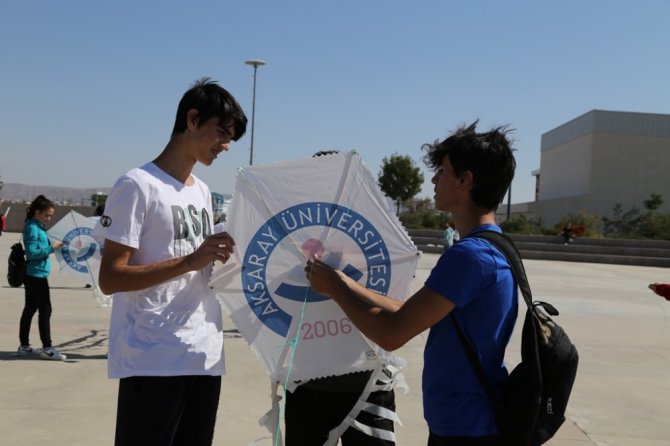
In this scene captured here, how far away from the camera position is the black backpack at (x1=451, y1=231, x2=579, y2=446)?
1.96m

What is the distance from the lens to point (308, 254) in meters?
2.56

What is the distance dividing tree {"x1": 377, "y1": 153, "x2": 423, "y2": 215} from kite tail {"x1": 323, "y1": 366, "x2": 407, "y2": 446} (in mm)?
47599

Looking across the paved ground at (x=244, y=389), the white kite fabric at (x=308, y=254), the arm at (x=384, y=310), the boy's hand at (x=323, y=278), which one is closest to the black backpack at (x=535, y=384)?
the arm at (x=384, y=310)

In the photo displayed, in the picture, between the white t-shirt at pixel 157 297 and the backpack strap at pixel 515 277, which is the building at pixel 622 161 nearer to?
the backpack strap at pixel 515 277

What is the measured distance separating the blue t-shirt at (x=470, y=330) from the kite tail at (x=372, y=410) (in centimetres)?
60

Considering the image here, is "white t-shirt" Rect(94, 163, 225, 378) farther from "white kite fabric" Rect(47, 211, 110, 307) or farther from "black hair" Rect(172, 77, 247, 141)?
"white kite fabric" Rect(47, 211, 110, 307)

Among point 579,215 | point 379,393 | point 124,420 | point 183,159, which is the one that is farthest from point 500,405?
point 579,215

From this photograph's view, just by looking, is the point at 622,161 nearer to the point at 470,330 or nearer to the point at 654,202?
the point at 654,202

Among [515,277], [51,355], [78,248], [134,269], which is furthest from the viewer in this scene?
[78,248]

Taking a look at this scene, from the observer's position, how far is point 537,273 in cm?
2191

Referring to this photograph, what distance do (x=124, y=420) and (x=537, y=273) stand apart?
69.3 feet

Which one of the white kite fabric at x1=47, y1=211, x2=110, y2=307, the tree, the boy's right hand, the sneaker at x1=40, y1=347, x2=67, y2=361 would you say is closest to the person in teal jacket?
the sneaker at x1=40, y1=347, x2=67, y2=361

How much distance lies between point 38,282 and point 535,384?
6378 millimetres

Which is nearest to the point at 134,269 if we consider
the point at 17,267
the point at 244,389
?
the point at 244,389
